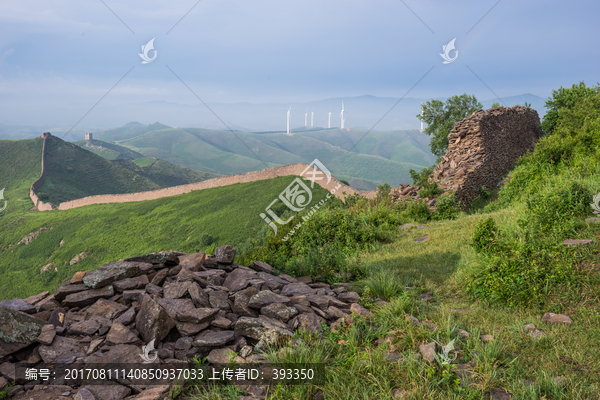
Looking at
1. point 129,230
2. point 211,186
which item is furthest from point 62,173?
point 211,186

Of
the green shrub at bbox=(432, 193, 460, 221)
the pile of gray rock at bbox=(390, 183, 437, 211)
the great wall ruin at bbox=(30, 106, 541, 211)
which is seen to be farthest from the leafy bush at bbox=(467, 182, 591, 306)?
the great wall ruin at bbox=(30, 106, 541, 211)

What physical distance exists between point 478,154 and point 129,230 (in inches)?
1431

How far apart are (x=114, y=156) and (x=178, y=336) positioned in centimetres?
17286

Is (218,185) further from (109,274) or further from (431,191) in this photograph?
(109,274)

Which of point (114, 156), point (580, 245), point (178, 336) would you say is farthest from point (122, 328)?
point (114, 156)

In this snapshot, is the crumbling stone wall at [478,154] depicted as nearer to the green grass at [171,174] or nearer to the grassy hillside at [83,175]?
the grassy hillside at [83,175]

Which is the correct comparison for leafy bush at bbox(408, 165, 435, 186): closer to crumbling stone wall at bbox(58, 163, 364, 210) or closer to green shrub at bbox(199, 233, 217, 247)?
crumbling stone wall at bbox(58, 163, 364, 210)

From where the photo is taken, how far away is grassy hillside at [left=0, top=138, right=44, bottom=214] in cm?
6617

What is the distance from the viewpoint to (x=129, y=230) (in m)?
37.7

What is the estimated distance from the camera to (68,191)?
72.2 m

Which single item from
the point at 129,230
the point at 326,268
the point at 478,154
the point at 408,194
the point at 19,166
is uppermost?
the point at 19,166

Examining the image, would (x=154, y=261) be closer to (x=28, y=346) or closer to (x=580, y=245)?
(x=28, y=346)

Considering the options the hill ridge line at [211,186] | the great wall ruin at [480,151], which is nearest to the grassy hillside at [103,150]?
the hill ridge line at [211,186]

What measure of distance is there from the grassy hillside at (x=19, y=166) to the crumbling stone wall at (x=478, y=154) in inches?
2824
